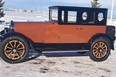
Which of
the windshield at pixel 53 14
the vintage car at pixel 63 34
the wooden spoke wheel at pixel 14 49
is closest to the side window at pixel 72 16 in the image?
the vintage car at pixel 63 34

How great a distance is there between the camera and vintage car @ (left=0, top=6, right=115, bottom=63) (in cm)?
715

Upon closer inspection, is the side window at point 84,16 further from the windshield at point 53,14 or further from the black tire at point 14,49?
the black tire at point 14,49

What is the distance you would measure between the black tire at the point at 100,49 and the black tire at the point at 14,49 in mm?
2383

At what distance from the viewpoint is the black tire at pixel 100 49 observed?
8.06m

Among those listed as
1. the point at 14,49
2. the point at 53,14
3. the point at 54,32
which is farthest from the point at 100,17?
the point at 14,49

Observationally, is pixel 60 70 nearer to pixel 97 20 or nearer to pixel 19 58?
pixel 19 58

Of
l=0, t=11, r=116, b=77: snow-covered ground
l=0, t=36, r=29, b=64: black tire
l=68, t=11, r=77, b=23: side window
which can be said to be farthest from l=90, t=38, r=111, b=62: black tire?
l=0, t=36, r=29, b=64: black tire

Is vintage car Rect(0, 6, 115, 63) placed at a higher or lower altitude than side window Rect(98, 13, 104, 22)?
lower

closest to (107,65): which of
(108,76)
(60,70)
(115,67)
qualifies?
(115,67)

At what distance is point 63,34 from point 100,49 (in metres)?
1.54

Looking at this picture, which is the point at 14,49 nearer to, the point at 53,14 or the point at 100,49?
the point at 53,14

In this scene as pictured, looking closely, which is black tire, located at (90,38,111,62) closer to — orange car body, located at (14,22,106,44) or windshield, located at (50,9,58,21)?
orange car body, located at (14,22,106,44)

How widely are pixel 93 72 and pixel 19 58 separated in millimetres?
2367

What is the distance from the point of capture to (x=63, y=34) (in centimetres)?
766
